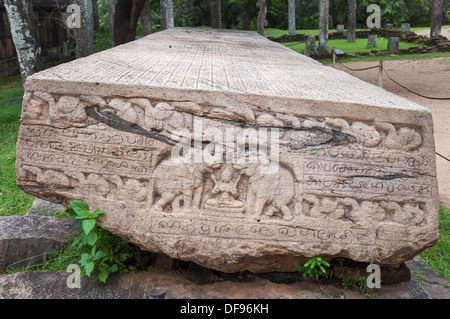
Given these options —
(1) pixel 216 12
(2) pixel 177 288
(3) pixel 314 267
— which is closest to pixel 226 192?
(2) pixel 177 288

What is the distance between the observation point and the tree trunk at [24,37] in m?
5.28

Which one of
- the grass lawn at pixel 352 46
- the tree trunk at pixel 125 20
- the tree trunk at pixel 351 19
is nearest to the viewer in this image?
the tree trunk at pixel 125 20

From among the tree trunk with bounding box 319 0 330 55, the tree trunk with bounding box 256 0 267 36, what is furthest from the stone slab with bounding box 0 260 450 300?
the tree trunk with bounding box 319 0 330 55

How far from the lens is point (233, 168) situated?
2094 mm

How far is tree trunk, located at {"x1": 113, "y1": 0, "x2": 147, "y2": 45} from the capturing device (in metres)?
6.73

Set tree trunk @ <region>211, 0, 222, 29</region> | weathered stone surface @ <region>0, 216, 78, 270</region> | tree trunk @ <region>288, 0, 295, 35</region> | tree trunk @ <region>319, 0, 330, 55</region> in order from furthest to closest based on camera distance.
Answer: tree trunk @ <region>288, 0, 295, 35</region> < tree trunk @ <region>319, 0, 330, 55</region> < tree trunk @ <region>211, 0, 222, 29</region> < weathered stone surface @ <region>0, 216, 78, 270</region>

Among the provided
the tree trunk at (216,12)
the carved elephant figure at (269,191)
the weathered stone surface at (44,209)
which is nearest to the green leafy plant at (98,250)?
the carved elephant figure at (269,191)

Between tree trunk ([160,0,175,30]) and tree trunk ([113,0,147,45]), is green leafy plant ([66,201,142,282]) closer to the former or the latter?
tree trunk ([113,0,147,45])

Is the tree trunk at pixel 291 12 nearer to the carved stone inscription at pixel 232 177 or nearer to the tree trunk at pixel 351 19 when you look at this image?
the tree trunk at pixel 351 19

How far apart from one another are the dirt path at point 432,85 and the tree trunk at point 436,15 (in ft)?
6.95

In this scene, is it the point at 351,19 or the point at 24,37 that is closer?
the point at 24,37

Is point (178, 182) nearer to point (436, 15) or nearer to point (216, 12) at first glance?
point (216, 12)

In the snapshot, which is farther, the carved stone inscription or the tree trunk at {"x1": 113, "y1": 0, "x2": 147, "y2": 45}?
the tree trunk at {"x1": 113, "y1": 0, "x2": 147, "y2": 45}

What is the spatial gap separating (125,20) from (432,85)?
19.8ft
